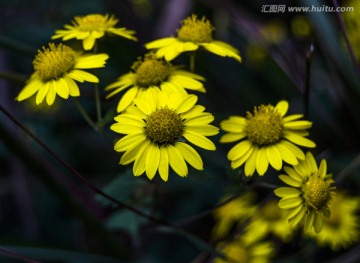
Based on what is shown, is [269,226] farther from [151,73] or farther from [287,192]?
[151,73]

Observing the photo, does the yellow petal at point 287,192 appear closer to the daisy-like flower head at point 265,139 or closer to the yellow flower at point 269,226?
the daisy-like flower head at point 265,139

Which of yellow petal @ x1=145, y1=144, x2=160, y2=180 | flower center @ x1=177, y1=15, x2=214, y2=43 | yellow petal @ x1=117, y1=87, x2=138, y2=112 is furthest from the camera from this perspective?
flower center @ x1=177, y1=15, x2=214, y2=43

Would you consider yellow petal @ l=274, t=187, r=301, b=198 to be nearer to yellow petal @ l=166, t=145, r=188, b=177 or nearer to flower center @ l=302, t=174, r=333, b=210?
flower center @ l=302, t=174, r=333, b=210

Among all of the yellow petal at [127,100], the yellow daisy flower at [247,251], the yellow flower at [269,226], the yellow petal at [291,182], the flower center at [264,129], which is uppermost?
the yellow petal at [127,100]

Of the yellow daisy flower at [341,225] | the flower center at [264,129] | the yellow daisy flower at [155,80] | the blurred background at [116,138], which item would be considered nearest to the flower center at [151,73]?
the yellow daisy flower at [155,80]

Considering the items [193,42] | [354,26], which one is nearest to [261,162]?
[193,42]

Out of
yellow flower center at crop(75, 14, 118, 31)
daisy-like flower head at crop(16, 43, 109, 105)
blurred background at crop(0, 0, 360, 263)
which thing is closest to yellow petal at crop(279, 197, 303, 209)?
blurred background at crop(0, 0, 360, 263)
